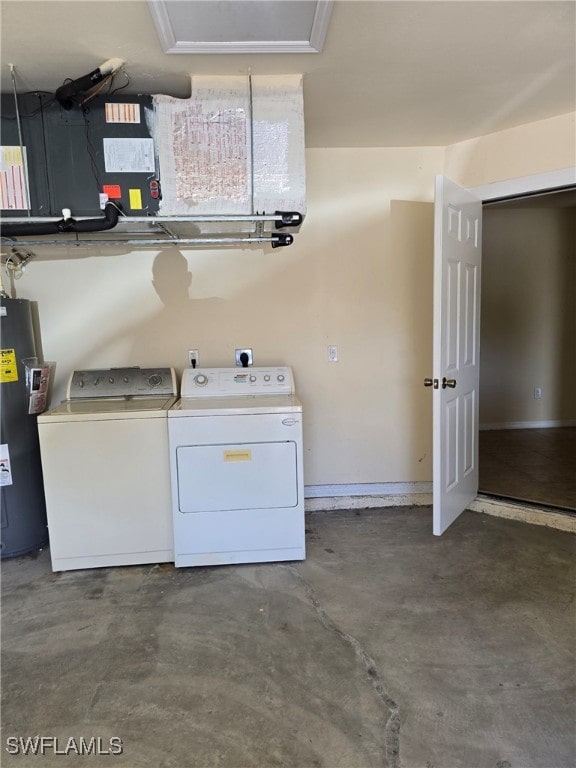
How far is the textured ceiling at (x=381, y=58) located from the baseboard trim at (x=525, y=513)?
2.44 m

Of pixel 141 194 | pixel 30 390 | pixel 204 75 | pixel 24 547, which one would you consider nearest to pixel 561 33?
pixel 204 75

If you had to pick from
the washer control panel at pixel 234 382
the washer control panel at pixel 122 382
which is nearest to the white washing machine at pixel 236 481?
the washer control panel at pixel 234 382

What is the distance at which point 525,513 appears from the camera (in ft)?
10.1

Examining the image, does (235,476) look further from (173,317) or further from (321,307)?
(321,307)

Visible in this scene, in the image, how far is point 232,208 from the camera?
2.29m

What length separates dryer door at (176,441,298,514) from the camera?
2.46 metres

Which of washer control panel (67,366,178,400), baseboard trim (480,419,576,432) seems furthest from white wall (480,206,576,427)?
washer control panel (67,366,178,400)

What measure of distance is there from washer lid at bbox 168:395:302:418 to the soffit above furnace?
5.34 ft

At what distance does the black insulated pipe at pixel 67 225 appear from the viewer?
2275 mm

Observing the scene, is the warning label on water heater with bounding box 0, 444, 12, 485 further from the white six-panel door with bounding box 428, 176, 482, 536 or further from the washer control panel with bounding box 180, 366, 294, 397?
the white six-panel door with bounding box 428, 176, 482, 536

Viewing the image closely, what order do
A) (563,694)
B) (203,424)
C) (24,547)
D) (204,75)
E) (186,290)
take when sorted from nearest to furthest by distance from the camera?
(563,694) → (204,75) → (203,424) → (24,547) → (186,290)

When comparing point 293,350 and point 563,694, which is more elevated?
point 293,350

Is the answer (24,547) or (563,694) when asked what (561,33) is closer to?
(563,694)

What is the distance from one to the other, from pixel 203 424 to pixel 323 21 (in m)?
1.84
